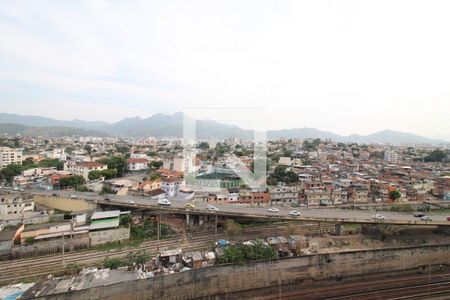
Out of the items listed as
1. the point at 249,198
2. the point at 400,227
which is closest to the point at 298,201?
the point at 249,198

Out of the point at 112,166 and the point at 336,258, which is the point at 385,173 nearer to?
the point at 336,258

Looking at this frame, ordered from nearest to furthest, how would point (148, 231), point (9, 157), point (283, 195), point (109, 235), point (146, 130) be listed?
point (109, 235)
point (148, 231)
point (283, 195)
point (9, 157)
point (146, 130)

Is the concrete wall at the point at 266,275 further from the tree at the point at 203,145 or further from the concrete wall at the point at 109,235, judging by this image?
the tree at the point at 203,145

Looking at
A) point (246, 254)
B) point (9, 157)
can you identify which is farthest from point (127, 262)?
point (9, 157)

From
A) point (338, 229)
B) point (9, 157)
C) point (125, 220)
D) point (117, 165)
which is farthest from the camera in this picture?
point (9, 157)

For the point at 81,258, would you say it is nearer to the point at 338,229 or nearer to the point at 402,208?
the point at 338,229

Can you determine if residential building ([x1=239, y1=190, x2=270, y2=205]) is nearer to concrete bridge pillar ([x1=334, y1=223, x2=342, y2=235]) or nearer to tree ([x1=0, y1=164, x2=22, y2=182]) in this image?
concrete bridge pillar ([x1=334, y1=223, x2=342, y2=235])

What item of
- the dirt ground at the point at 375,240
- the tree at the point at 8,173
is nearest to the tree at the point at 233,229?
the dirt ground at the point at 375,240
